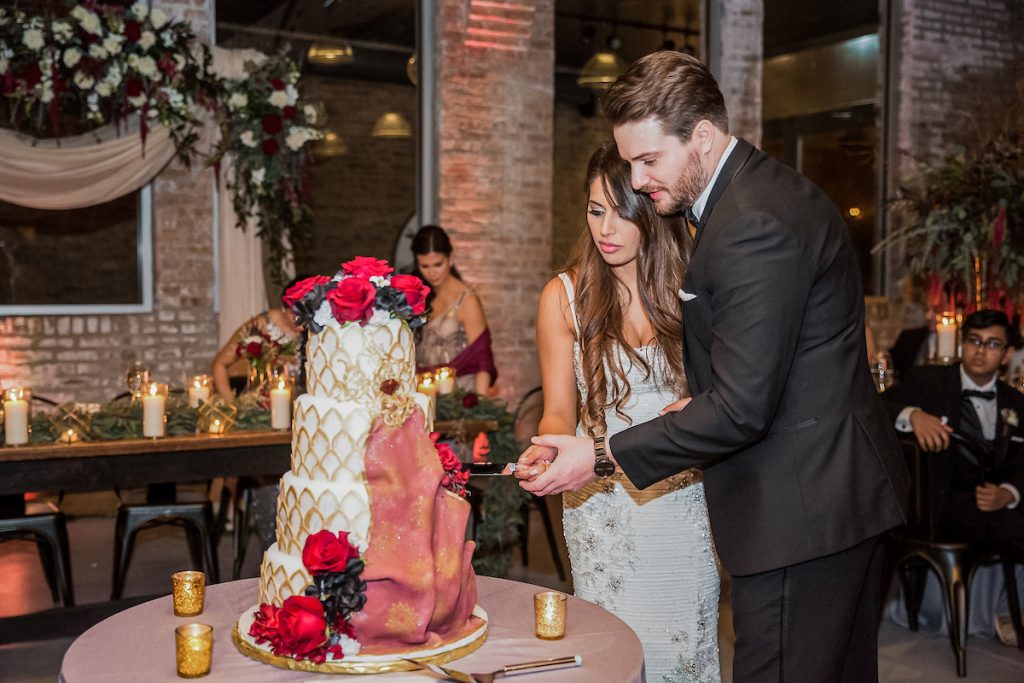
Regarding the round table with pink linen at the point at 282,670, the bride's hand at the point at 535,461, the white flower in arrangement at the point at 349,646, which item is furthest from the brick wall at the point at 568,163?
the white flower in arrangement at the point at 349,646

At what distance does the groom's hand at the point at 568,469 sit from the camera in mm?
2428

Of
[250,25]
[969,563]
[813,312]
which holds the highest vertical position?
[250,25]

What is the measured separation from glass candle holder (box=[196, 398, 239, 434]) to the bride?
2.09m

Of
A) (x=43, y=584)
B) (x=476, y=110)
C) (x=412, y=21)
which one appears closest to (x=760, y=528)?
(x=43, y=584)

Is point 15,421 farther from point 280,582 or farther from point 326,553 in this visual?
point 326,553

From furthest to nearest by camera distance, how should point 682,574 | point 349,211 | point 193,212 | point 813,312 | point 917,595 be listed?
1. point 349,211
2. point 193,212
3. point 917,595
4. point 682,574
5. point 813,312

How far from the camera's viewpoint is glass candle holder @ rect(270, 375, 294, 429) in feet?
15.1

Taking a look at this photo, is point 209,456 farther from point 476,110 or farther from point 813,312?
point 476,110

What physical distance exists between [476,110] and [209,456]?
4.12 metres

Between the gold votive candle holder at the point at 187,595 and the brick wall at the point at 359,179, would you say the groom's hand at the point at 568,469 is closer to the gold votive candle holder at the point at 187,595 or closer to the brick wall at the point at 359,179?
the gold votive candle holder at the point at 187,595

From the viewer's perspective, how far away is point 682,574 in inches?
116

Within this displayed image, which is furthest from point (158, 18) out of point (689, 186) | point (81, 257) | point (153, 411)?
point (689, 186)

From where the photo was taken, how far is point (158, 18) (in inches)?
252

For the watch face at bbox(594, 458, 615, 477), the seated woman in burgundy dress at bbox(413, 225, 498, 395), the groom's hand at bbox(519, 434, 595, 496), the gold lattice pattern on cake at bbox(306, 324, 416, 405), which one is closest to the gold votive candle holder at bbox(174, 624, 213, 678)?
the gold lattice pattern on cake at bbox(306, 324, 416, 405)
